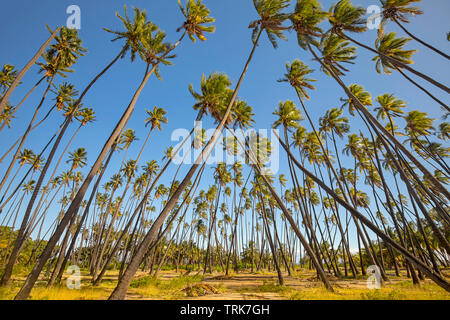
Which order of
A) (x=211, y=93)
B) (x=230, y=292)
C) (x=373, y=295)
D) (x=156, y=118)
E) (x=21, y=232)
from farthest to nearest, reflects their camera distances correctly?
1. (x=156, y=118)
2. (x=211, y=93)
3. (x=21, y=232)
4. (x=230, y=292)
5. (x=373, y=295)

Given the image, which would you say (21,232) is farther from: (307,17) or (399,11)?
(399,11)

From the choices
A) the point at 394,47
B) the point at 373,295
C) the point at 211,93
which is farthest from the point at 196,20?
the point at 373,295

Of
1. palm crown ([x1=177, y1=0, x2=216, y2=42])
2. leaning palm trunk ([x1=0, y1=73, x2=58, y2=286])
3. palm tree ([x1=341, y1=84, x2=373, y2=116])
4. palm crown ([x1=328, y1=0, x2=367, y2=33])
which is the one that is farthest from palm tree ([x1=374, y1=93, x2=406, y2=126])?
leaning palm trunk ([x1=0, y1=73, x2=58, y2=286])

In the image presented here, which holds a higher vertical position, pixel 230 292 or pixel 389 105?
pixel 389 105

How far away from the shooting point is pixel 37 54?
10.4 metres

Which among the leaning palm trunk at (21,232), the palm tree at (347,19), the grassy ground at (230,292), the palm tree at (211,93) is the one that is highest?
the palm tree at (347,19)

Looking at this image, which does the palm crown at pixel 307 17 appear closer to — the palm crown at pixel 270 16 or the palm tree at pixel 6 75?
the palm crown at pixel 270 16

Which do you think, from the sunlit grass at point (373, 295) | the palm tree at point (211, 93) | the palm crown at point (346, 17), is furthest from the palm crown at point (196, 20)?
the sunlit grass at point (373, 295)

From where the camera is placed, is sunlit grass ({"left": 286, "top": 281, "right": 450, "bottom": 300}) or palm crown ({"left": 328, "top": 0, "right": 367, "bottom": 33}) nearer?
sunlit grass ({"left": 286, "top": 281, "right": 450, "bottom": 300})

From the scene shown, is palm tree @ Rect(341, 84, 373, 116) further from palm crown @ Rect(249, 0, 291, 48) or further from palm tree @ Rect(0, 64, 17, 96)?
palm tree @ Rect(0, 64, 17, 96)

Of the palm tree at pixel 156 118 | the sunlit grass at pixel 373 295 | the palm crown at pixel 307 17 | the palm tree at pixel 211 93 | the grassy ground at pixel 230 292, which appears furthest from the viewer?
the palm tree at pixel 156 118

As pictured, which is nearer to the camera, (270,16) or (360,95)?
(270,16)

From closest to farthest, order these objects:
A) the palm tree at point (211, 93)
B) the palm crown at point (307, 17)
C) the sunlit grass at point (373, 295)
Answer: the sunlit grass at point (373, 295)
the palm crown at point (307, 17)
the palm tree at point (211, 93)
